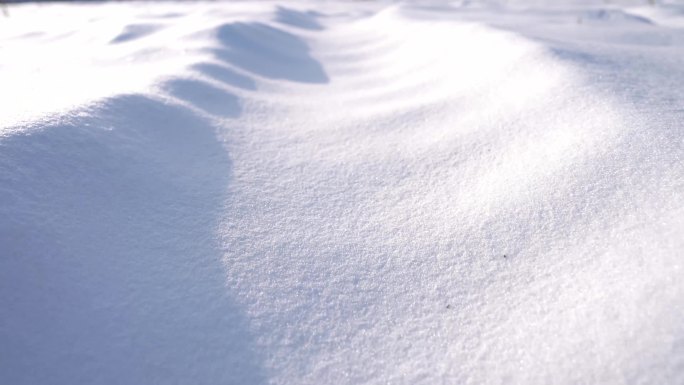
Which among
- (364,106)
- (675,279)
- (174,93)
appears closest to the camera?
(675,279)

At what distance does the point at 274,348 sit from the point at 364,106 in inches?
47.0

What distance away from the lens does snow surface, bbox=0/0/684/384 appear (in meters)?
0.79

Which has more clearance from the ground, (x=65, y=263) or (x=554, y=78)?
(x=554, y=78)

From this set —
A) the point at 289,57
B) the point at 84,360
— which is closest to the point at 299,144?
the point at 84,360

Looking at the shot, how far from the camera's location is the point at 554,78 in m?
1.50

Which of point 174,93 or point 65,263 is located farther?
point 174,93

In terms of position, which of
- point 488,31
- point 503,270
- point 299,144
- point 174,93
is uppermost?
point 488,31

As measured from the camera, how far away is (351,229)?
1109 mm

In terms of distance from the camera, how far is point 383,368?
2.65ft

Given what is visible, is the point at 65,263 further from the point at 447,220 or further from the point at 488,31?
the point at 488,31

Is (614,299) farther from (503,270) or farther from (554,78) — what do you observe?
(554,78)

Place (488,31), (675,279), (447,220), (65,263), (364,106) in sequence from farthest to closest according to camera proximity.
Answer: (488,31) → (364,106) → (447,220) → (65,263) → (675,279)

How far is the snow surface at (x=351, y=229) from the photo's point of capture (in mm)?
789

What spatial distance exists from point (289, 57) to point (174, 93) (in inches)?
41.7
